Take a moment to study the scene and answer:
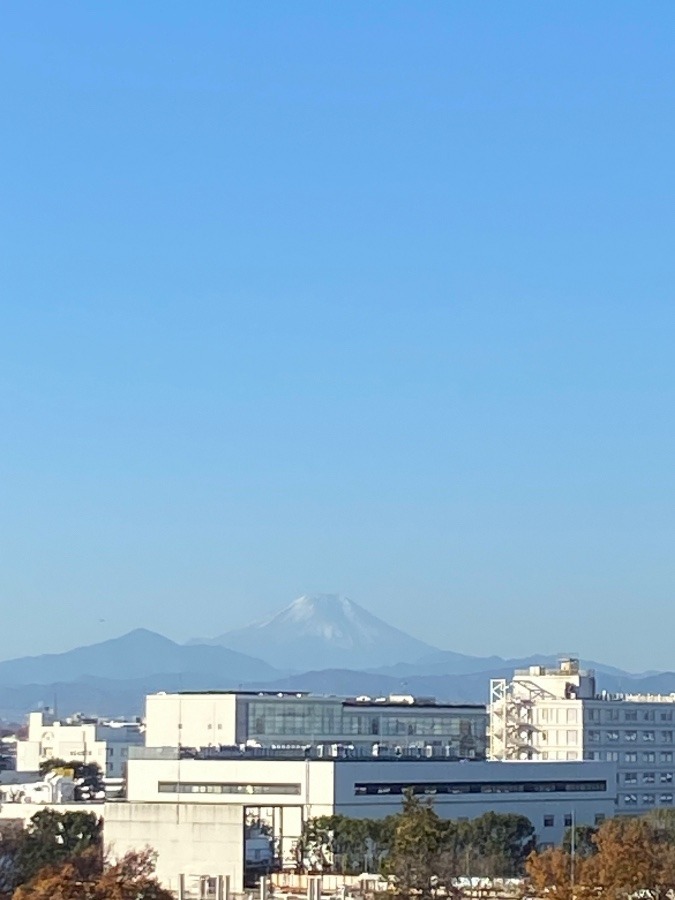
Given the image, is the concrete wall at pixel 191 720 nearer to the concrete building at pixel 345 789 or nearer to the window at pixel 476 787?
the concrete building at pixel 345 789

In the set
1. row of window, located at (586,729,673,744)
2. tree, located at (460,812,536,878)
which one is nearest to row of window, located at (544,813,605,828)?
tree, located at (460,812,536,878)

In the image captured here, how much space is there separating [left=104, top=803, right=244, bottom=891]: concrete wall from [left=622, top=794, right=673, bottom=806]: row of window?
149ft

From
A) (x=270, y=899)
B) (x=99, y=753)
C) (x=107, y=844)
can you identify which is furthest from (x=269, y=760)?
(x=99, y=753)

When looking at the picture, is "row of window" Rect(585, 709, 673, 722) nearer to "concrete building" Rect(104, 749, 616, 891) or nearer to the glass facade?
the glass facade

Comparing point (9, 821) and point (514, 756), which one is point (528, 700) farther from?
point (9, 821)

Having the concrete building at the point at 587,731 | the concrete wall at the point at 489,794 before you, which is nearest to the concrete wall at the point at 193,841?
the concrete wall at the point at 489,794

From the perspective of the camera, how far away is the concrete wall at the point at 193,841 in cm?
6059

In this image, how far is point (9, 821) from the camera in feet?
265

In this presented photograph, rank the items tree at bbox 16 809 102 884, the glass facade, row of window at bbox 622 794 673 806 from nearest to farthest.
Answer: tree at bbox 16 809 102 884 < row of window at bbox 622 794 673 806 < the glass facade

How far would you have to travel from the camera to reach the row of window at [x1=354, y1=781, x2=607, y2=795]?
261 ft

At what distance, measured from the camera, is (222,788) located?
79.4m

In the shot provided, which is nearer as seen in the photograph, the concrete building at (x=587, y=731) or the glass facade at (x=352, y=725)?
the glass facade at (x=352, y=725)

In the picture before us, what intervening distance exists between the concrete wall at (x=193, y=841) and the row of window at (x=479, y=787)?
603 inches

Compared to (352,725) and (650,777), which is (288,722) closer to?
(352,725)
